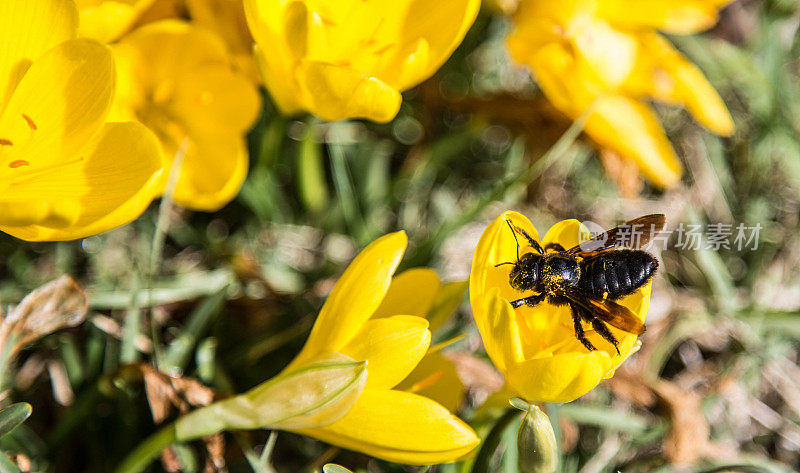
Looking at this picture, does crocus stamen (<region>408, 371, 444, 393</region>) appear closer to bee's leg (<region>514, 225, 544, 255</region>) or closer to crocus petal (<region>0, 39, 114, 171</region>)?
bee's leg (<region>514, 225, 544, 255</region>)

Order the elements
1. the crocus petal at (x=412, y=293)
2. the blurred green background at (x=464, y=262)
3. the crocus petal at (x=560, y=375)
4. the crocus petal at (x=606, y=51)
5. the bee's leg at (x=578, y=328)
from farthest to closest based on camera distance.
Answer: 1. the crocus petal at (x=606, y=51)
2. the blurred green background at (x=464, y=262)
3. the crocus petal at (x=412, y=293)
4. the bee's leg at (x=578, y=328)
5. the crocus petal at (x=560, y=375)

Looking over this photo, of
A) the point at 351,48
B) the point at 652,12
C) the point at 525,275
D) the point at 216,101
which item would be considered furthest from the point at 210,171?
the point at 652,12

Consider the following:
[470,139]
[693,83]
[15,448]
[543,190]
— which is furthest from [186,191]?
[693,83]

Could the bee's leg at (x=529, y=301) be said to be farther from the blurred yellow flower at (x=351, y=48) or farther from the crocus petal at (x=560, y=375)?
the blurred yellow flower at (x=351, y=48)

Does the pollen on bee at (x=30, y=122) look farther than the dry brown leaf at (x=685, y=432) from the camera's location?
No

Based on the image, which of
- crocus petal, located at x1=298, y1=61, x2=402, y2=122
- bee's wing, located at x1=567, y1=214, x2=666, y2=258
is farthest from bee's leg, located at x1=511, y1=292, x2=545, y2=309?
crocus petal, located at x1=298, y1=61, x2=402, y2=122

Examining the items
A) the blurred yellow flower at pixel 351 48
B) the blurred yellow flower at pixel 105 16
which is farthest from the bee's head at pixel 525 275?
the blurred yellow flower at pixel 105 16

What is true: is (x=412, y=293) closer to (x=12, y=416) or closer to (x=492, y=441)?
(x=492, y=441)

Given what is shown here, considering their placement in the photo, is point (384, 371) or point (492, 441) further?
point (492, 441)
